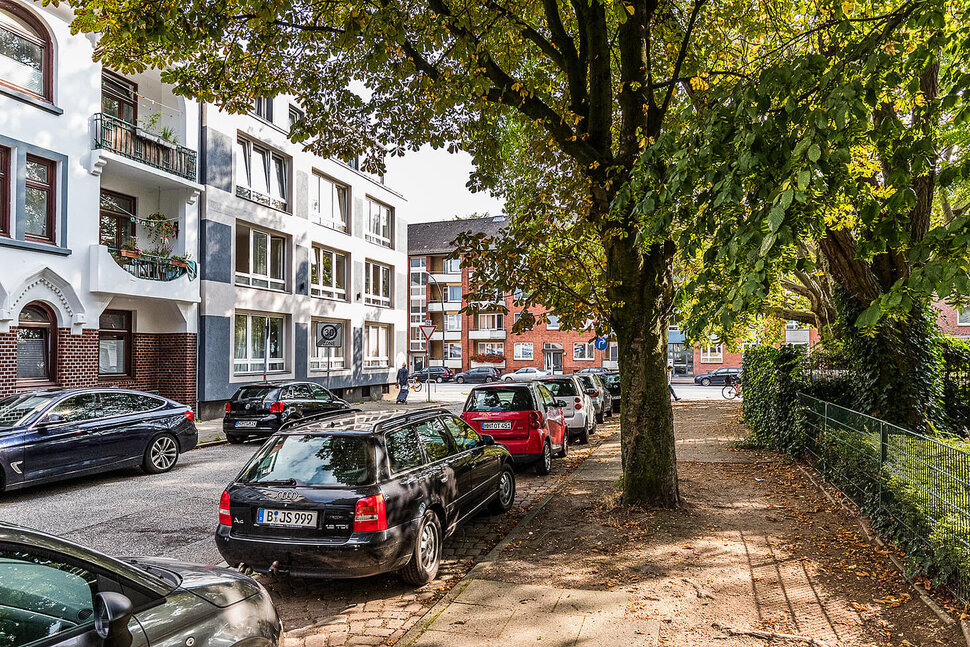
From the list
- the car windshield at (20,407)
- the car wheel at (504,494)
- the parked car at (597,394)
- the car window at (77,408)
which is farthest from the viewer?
the parked car at (597,394)

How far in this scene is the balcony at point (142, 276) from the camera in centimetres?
1664

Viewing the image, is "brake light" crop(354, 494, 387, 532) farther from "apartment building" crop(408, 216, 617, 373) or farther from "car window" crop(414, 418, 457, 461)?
"apartment building" crop(408, 216, 617, 373)

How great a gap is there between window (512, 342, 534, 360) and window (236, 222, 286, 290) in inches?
1594

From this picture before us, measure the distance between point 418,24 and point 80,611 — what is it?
7025 millimetres

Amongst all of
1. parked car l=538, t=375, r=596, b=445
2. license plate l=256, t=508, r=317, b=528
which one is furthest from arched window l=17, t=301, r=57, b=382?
license plate l=256, t=508, r=317, b=528

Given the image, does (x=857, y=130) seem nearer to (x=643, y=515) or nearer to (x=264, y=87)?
(x=643, y=515)

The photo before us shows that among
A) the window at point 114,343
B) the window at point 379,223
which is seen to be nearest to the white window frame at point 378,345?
the window at point 379,223

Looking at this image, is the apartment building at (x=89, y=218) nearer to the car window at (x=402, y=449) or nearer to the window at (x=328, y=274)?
the window at (x=328, y=274)

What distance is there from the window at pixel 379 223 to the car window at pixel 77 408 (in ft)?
69.4

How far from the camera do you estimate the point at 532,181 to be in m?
12.3

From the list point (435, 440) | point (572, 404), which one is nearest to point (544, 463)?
point (572, 404)

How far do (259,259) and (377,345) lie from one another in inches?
404

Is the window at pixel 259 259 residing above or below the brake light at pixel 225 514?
above

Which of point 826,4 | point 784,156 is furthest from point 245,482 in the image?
point 826,4
